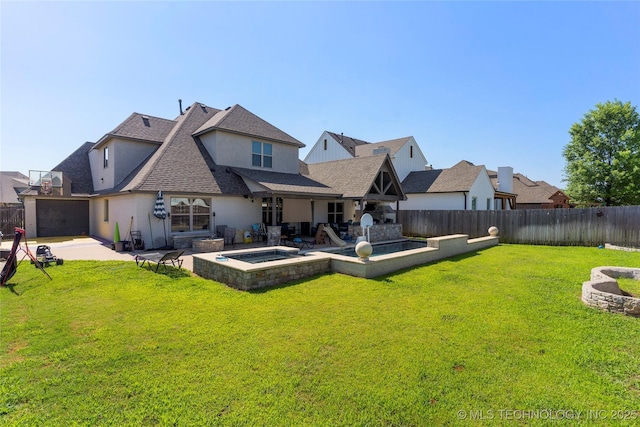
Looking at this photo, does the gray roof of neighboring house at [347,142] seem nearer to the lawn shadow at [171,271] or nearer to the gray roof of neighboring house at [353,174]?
the gray roof of neighboring house at [353,174]

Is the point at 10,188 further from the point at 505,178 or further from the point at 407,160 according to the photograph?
the point at 505,178

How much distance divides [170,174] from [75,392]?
12.5 m

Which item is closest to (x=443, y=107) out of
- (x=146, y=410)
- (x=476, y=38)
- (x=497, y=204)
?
(x=476, y=38)

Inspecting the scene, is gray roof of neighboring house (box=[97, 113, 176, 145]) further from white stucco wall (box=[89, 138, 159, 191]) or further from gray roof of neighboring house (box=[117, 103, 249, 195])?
gray roof of neighboring house (box=[117, 103, 249, 195])

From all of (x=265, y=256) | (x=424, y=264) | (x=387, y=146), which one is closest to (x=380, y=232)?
(x=424, y=264)

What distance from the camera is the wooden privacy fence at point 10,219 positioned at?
62.1 feet

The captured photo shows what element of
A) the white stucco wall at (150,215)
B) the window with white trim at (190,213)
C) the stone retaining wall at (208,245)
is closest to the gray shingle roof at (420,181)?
the white stucco wall at (150,215)

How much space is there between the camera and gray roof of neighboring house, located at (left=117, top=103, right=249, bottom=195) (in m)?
13.8

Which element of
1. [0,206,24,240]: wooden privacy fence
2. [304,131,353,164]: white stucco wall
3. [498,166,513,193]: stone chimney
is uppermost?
[304,131,353,164]: white stucco wall

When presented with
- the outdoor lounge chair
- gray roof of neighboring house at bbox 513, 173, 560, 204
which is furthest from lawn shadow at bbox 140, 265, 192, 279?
gray roof of neighboring house at bbox 513, 173, 560, 204

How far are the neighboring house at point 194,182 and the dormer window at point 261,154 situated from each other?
61mm

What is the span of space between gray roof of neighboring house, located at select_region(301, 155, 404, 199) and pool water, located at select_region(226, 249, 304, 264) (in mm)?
7437

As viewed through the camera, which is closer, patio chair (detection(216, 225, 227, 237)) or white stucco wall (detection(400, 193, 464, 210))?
patio chair (detection(216, 225, 227, 237))

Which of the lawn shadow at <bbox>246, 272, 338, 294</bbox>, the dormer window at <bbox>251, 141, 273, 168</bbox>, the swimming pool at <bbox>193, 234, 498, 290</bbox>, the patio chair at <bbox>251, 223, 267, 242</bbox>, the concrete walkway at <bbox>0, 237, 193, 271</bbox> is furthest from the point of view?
the dormer window at <bbox>251, 141, 273, 168</bbox>
